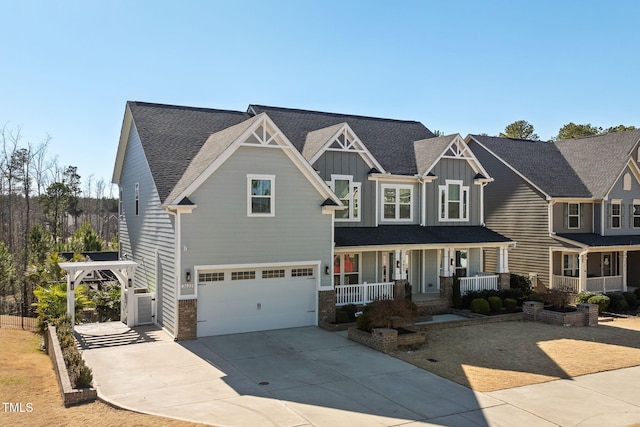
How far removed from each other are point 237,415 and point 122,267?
10187mm

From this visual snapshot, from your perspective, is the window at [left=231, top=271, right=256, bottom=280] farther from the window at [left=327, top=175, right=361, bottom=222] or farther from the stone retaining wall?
the stone retaining wall

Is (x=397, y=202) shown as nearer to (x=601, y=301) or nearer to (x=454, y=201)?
(x=454, y=201)

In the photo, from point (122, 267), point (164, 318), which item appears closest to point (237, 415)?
point (164, 318)

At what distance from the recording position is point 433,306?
21891 millimetres

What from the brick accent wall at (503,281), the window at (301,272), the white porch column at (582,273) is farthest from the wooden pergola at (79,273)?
the white porch column at (582,273)

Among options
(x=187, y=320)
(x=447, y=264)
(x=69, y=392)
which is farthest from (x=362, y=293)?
(x=69, y=392)

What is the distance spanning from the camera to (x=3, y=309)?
30188mm

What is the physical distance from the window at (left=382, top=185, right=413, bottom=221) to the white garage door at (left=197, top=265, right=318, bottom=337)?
6142 millimetres

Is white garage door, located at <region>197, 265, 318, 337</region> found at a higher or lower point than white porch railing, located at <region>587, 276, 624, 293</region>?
higher

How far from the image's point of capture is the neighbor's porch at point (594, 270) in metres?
27.5

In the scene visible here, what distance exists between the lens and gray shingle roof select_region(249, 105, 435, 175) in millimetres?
24469

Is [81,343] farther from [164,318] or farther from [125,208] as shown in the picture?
[125,208]

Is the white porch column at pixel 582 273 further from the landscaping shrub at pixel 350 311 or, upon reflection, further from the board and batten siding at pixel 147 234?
the board and batten siding at pixel 147 234

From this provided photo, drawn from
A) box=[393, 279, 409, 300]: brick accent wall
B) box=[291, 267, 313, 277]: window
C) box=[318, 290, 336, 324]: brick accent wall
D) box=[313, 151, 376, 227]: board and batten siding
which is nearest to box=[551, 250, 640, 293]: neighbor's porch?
box=[393, 279, 409, 300]: brick accent wall
